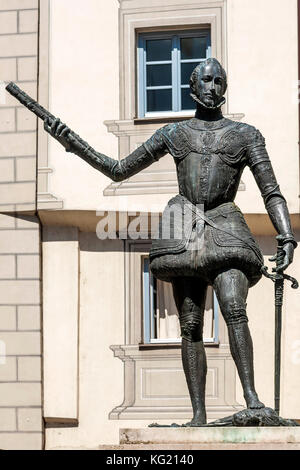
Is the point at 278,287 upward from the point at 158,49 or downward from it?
downward

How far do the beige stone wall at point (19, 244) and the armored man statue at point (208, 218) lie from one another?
9.57 metres

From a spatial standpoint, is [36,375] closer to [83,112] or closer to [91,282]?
[91,282]

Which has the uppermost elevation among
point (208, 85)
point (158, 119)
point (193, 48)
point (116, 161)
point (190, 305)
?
point (193, 48)

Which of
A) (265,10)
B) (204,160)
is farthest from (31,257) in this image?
(204,160)

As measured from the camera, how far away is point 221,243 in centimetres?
1462

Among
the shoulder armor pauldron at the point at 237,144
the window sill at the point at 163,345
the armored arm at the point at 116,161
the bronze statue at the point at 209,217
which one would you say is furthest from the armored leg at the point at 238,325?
the window sill at the point at 163,345

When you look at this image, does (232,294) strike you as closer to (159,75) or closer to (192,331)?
(192,331)

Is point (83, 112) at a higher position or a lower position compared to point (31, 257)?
higher

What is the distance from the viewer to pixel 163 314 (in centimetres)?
2478

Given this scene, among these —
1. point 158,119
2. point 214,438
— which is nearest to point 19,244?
point 158,119

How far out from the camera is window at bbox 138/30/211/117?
2486 centimetres

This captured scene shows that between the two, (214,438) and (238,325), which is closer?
(214,438)

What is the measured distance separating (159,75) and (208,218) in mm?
10403

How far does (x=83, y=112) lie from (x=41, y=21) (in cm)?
129
